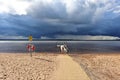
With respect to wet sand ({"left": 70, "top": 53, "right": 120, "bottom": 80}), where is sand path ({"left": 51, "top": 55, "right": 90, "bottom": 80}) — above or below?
above

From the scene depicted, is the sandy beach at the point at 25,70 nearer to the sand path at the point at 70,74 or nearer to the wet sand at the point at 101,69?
the sand path at the point at 70,74

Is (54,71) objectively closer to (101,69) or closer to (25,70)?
(25,70)

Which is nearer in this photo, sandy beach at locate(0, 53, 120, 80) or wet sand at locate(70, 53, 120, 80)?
sandy beach at locate(0, 53, 120, 80)

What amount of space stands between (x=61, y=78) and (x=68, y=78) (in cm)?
48

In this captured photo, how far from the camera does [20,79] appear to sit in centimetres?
1623

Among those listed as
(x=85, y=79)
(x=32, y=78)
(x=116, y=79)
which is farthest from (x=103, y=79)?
(x=32, y=78)

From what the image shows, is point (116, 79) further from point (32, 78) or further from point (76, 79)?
point (32, 78)

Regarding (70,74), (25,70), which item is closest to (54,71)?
(25,70)

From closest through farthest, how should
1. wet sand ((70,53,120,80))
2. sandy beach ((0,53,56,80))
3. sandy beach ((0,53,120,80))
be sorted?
sandy beach ((0,53,56,80))
sandy beach ((0,53,120,80))
wet sand ((70,53,120,80))

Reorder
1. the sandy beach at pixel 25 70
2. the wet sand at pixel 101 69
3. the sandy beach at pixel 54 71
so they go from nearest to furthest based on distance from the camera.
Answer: the sandy beach at pixel 25 70
the sandy beach at pixel 54 71
the wet sand at pixel 101 69

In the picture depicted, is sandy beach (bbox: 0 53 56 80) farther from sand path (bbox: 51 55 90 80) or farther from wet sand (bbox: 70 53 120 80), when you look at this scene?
wet sand (bbox: 70 53 120 80)

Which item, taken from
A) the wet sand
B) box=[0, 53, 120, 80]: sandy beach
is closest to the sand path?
box=[0, 53, 120, 80]: sandy beach

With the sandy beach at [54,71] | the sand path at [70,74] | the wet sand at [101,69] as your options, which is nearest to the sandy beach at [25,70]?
the sandy beach at [54,71]

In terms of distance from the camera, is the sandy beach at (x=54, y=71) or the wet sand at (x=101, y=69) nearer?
the sandy beach at (x=54, y=71)
